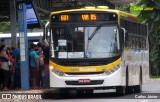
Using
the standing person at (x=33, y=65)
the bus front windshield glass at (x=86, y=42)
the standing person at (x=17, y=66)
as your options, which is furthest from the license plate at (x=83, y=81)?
the standing person at (x=17, y=66)

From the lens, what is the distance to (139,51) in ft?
76.1

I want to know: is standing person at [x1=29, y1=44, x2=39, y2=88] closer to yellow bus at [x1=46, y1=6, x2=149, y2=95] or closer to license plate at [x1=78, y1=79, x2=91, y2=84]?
yellow bus at [x1=46, y1=6, x2=149, y2=95]

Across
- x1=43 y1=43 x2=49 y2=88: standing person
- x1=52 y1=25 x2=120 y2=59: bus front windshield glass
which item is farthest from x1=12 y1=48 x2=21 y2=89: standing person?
x1=52 y1=25 x2=120 y2=59: bus front windshield glass

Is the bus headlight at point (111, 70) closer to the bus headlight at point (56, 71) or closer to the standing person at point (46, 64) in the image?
the bus headlight at point (56, 71)

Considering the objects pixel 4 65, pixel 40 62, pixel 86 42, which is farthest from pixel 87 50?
pixel 4 65

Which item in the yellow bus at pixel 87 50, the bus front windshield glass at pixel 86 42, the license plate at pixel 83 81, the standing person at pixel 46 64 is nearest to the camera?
the license plate at pixel 83 81

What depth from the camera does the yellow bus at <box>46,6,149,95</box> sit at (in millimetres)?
18797

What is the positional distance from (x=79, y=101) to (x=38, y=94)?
1.60m

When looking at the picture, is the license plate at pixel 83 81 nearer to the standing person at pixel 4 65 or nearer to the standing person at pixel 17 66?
the standing person at pixel 4 65

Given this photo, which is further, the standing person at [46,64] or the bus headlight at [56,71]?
the standing person at [46,64]

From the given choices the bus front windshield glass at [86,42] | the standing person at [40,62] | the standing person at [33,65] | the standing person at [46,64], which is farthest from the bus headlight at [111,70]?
the standing person at [40,62]

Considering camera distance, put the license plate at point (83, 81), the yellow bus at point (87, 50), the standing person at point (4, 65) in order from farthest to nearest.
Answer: the standing person at point (4, 65)
the yellow bus at point (87, 50)
the license plate at point (83, 81)

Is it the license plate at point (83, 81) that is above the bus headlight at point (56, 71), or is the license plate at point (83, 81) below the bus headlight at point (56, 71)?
below

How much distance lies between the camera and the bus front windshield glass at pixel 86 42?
18922 millimetres
